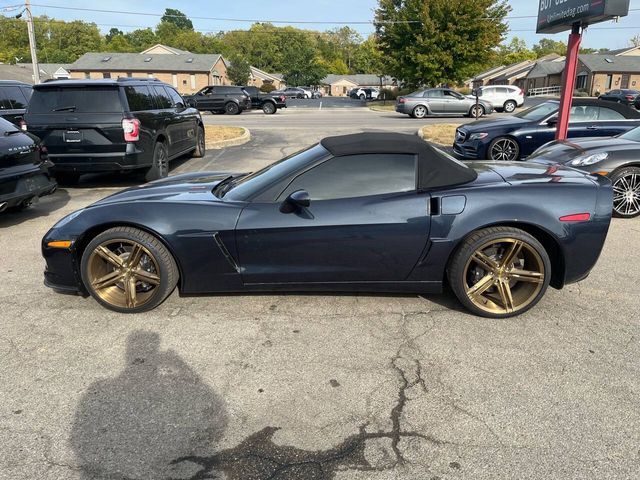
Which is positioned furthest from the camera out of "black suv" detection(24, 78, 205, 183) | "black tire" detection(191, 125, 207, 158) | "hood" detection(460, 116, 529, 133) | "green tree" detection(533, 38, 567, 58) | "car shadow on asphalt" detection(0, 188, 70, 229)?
"green tree" detection(533, 38, 567, 58)

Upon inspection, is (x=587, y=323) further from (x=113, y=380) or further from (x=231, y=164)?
(x=231, y=164)

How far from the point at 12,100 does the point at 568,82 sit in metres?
11.2

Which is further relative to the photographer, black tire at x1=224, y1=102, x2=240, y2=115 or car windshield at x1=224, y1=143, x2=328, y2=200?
black tire at x1=224, y1=102, x2=240, y2=115

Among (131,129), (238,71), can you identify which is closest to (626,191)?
(131,129)

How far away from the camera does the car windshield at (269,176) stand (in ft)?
12.5

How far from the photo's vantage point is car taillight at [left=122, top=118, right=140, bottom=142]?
7.78 m

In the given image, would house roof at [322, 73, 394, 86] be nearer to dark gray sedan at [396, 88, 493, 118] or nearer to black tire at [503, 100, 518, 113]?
black tire at [503, 100, 518, 113]

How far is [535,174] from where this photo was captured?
13.2ft

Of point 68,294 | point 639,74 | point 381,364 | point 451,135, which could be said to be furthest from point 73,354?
point 639,74

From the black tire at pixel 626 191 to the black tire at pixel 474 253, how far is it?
364cm

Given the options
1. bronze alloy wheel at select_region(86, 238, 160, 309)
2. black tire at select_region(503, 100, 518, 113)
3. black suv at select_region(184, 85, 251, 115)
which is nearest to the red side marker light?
bronze alloy wheel at select_region(86, 238, 160, 309)

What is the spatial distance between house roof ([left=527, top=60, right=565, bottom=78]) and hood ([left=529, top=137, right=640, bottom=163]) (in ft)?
226

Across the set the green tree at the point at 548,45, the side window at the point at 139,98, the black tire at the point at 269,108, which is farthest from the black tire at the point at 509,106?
the green tree at the point at 548,45

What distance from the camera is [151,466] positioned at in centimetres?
231
